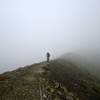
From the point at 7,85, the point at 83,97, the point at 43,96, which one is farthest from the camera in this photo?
the point at 7,85

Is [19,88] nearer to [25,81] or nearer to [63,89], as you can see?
[25,81]

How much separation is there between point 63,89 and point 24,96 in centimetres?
566

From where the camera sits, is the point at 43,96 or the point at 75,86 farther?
the point at 75,86

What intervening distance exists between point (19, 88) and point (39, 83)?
10.1 ft

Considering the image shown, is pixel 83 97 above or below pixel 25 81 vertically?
below

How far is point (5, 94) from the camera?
1922 cm

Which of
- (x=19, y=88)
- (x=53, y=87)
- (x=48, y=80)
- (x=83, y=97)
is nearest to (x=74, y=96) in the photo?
(x=83, y=97)

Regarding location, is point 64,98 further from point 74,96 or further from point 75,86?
point 75,86

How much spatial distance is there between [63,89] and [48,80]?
3.19 m

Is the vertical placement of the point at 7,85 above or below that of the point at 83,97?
above

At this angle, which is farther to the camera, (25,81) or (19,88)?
(25,81)

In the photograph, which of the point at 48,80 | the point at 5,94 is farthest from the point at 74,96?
the point at 5,94

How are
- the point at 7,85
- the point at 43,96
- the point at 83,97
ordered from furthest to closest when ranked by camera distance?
the point at 7,85 < the point at 83,97 < the point at 43,96

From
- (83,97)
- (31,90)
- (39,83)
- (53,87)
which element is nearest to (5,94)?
(31,90)
